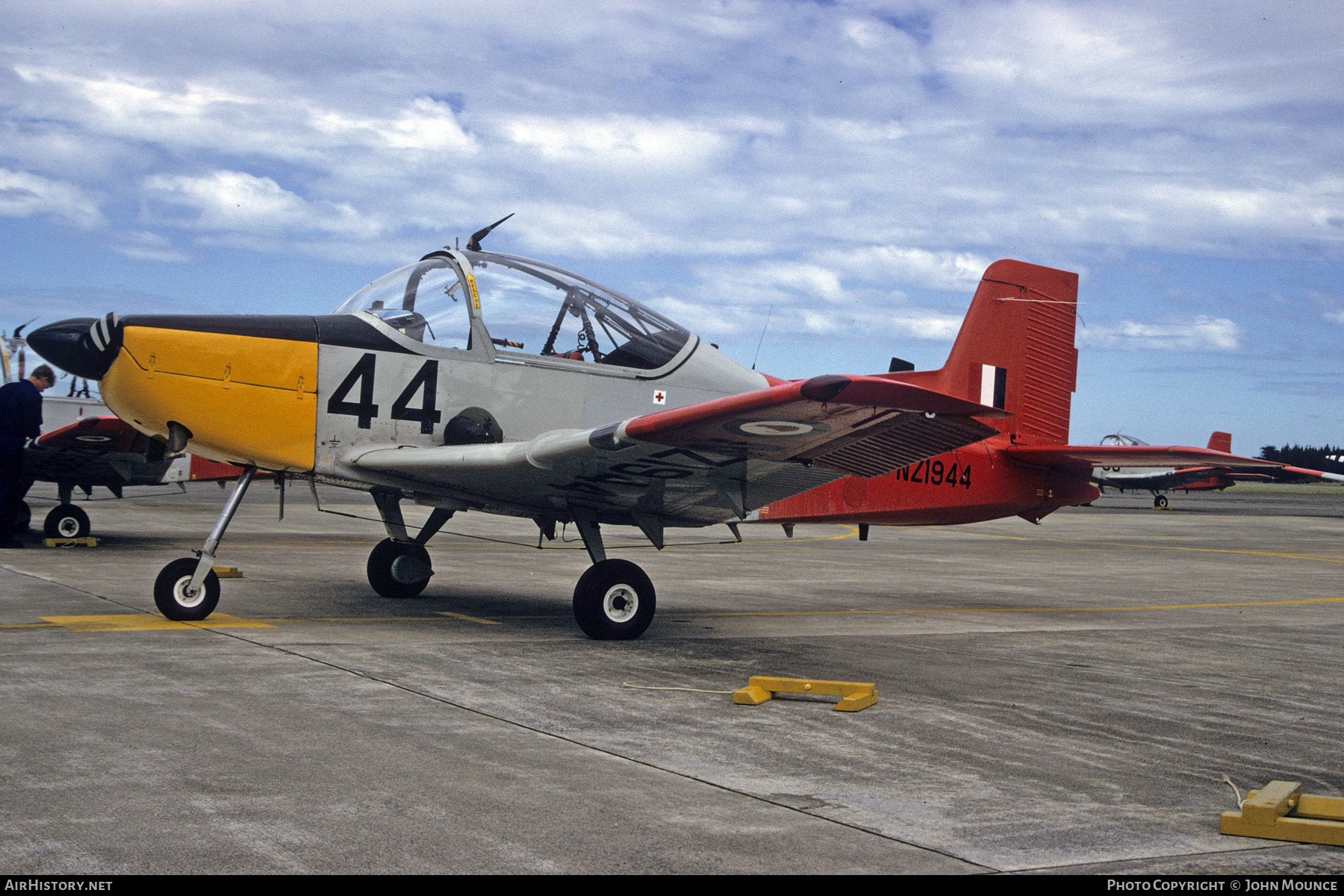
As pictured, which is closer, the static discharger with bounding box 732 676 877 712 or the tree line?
the static discharger with bounding box 732 676 877 712

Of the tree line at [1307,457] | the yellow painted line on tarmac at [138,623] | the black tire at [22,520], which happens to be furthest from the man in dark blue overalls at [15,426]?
the tree line at [1307,457]

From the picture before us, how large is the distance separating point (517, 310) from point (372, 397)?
3.82 feet

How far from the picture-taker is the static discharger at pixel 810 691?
5320 mm

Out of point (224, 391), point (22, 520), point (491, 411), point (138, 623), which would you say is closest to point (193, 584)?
point (138, 623)

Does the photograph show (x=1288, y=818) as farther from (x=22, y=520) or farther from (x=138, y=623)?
(x=22, y=520)

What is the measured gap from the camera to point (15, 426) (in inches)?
464

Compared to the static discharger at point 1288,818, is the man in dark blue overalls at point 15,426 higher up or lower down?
higher up

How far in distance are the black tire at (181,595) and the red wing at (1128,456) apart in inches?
241

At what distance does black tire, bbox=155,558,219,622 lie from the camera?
278 inches

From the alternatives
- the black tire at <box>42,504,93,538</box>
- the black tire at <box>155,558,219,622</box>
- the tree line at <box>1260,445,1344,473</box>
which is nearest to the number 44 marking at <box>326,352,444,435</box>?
the black tire at <box>155,558,219,622</box>

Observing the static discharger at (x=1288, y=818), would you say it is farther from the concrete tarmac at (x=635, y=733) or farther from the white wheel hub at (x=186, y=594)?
the white wheel hub at (x=186, y=594)

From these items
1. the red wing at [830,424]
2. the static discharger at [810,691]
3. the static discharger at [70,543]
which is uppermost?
the red wing at [830,424]

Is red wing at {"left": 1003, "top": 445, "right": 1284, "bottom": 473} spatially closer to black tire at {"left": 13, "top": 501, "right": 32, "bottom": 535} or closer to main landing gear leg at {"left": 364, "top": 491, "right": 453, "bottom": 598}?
main landing gear leg at {"left": 364, "top": 491, "right": 453, "bottom": 598}

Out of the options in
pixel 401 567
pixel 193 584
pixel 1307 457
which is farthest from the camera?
pixel 1307 457
